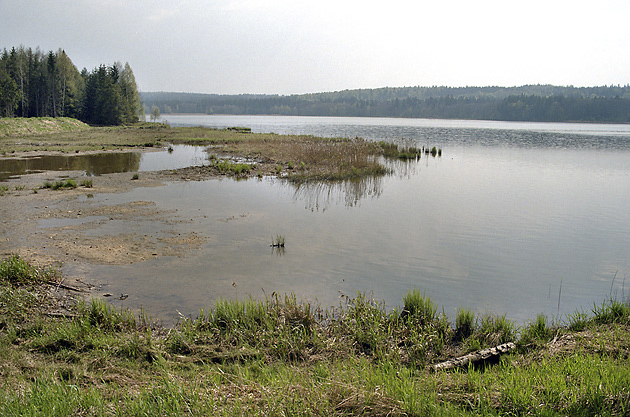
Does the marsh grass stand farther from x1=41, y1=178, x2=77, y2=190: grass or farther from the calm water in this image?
x1=41, y1=178, x2=77, y2=190: grass

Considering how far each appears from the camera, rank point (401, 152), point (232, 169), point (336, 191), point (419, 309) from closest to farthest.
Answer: point (419, 309), point (336, 191), point (232, 169), point (401, 152)

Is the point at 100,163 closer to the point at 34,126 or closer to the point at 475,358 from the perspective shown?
the point at 475,358

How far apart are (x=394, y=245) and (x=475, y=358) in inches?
235

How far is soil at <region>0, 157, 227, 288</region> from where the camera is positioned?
31.5 feet

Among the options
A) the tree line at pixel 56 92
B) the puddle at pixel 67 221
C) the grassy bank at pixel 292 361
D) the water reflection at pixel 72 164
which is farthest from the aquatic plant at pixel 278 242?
the tree line at pixel 56 92

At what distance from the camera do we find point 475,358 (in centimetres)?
519

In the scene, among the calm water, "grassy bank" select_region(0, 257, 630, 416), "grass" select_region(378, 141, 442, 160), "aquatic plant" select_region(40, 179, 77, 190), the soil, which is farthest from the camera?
"grass" select_region(378, 141, 442, 160)

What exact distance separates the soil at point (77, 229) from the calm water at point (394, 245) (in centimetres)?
48

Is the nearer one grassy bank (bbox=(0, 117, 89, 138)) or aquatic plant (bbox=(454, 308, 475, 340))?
aquatic plant (bbox=(454, 308, 475, 340))

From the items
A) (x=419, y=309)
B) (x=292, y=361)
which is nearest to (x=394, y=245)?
(x=419, y=309)

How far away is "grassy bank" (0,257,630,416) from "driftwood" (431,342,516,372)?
0.40 ft

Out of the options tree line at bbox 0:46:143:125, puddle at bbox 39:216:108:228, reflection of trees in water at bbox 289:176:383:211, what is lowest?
puddle at bbox 39:216:108:228

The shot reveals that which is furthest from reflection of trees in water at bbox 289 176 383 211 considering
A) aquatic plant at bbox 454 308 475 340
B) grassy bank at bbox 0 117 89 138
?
grassy bank at bbox 0 117 89 138

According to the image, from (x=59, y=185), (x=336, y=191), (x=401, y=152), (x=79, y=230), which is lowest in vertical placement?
(x=79, y=230)
